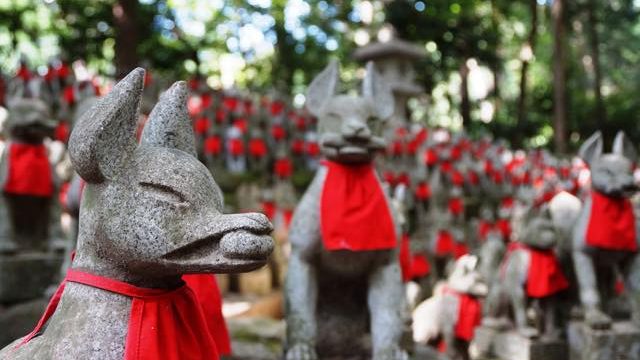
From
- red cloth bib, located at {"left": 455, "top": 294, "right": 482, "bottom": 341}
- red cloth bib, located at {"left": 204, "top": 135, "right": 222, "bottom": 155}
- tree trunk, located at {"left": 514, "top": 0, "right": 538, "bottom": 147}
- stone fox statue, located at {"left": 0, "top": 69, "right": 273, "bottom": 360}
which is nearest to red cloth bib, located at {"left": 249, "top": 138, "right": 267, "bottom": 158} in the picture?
red cloth bib, located at {"left": 204, "top": 135, "right": 222, "bottom": 155}

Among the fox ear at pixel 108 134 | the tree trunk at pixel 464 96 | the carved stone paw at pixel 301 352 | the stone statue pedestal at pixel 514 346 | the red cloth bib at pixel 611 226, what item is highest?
the tree trunk at pixel 464 96

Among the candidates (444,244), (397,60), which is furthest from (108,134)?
(397,60)

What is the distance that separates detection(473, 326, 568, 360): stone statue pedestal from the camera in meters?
5.14

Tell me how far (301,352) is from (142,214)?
186cm

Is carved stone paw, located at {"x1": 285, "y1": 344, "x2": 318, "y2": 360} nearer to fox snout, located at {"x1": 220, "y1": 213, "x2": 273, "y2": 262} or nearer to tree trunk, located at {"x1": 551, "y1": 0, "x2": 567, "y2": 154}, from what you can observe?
fox snout, located at {"x1": 220, "y1": 213, "x2": 273, "y2": 262}

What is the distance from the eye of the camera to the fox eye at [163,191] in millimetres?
1984

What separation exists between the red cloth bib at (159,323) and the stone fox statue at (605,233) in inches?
139

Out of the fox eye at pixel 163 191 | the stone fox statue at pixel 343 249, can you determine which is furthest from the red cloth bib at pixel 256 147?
the fox eye at pixel 163 191

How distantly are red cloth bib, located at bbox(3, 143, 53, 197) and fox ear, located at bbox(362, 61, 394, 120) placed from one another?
3049mm

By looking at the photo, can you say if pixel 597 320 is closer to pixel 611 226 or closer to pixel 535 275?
pixel 535 275

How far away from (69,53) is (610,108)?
17981 millimetres

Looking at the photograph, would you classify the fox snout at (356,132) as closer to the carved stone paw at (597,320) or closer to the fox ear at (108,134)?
the fox ear at (108,134)

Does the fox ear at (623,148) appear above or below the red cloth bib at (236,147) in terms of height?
below

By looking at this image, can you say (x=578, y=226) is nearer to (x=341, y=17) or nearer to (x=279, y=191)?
(x=279, y=191)
